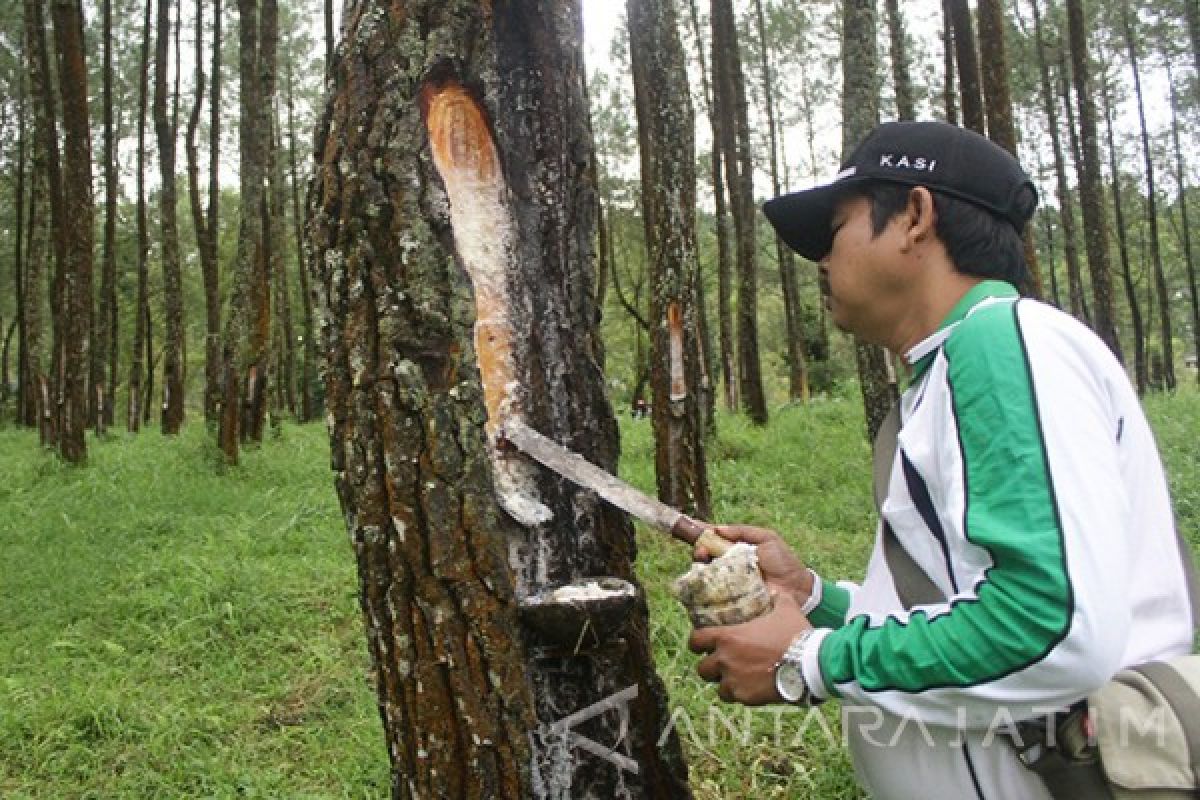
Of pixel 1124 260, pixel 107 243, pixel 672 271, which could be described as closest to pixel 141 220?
pixel 107 243

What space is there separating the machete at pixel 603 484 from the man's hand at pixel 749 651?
0.21 m

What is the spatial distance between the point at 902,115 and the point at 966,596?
38.2ft

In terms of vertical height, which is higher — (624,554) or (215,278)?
(215,278)

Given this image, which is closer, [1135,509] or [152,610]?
[1135,509]

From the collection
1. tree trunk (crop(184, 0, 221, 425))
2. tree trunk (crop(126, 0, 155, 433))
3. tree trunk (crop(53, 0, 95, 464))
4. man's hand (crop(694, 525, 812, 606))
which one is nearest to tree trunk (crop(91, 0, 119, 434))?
tree trunk (crop(126, 0, 155, 433))

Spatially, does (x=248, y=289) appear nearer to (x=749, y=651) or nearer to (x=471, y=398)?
(x=471, y=398)

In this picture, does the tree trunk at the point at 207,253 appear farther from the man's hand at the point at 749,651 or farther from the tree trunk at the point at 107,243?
the man's hand at the point at 749,651

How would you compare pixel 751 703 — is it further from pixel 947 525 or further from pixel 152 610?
pixel 152 610

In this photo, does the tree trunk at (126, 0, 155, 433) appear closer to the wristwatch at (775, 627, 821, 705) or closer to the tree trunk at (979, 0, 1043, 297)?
the tree trunk at (979, 0, 1043, 297)

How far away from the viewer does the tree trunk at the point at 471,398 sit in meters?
1.74

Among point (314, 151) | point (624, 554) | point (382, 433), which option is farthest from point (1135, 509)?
point (314, 151)

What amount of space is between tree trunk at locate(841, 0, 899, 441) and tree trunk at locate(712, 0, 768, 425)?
5646mm

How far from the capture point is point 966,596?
4.32ft

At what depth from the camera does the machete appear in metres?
1.77
